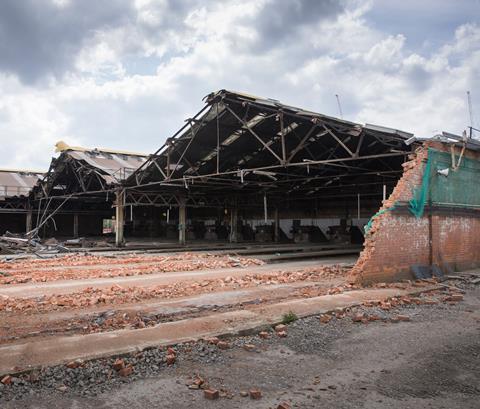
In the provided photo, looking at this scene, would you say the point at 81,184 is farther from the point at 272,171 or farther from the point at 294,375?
the point at 294,375

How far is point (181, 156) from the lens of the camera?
67.3ft

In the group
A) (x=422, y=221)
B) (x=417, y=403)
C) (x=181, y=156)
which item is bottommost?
(x=417, y=403)

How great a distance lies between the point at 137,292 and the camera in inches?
414

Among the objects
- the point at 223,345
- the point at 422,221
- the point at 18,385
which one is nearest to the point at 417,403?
the point at 223,345

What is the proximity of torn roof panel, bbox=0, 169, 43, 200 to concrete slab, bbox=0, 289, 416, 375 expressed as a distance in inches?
1206

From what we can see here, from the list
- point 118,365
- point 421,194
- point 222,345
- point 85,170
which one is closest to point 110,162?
point 85,170

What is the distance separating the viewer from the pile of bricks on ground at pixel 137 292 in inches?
357

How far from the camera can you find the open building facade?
1251 cm

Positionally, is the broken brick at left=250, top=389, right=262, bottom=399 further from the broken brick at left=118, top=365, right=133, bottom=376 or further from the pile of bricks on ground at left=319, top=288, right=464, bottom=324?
the pile of bricks on ground at left=319, top=288, right=464, bottom=324

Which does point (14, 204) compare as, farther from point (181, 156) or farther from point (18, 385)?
point (18, 385)

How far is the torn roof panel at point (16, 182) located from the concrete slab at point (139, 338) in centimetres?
3064

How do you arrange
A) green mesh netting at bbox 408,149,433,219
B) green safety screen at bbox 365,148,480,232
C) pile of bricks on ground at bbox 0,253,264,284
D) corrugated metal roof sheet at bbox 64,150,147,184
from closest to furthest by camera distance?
green mesh netting at bbox 408,149,433,219 < green safety screen at bbox 365,148,480,232 < pile of bricks on ground at bbox 0,253,264,284 < corrugated metal roof sheet at bbox 64,150,147,184

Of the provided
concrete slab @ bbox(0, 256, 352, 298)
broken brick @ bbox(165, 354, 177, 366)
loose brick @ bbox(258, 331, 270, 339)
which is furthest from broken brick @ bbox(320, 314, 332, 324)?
concrete slab @ bbox(0, 256, 352, 298)

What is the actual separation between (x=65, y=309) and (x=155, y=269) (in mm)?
6379
